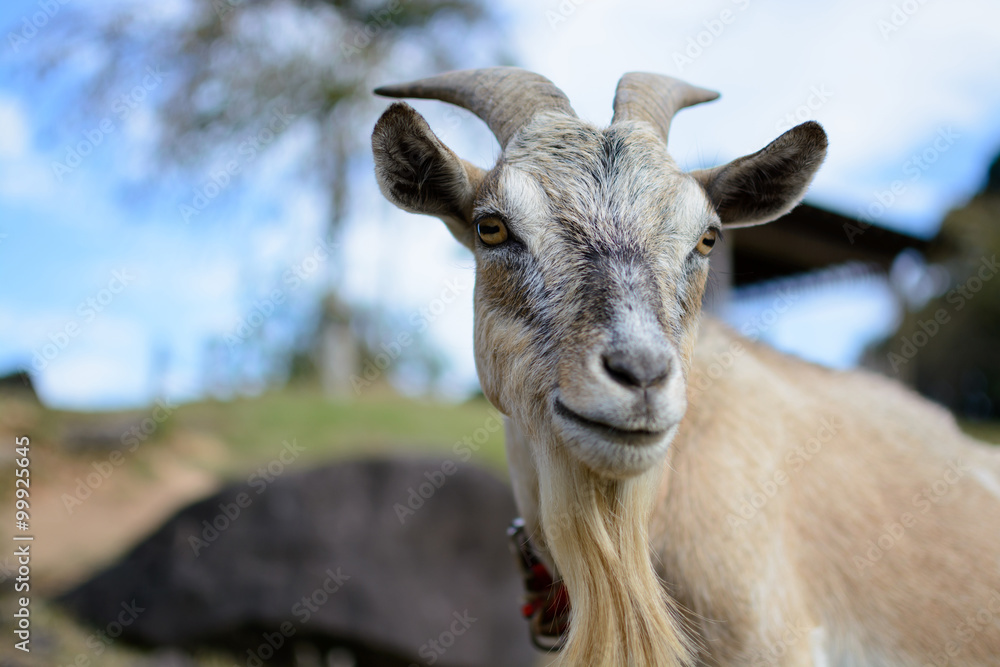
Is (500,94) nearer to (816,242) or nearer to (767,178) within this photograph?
(767,178)

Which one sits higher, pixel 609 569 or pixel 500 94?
pixel 500 94

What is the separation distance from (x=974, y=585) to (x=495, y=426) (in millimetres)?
10271

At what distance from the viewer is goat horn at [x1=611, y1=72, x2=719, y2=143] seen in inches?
122

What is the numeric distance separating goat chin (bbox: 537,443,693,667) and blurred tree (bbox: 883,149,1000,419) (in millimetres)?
19196

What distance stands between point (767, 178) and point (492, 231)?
4.25ft

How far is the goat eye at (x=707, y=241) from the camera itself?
2.66m

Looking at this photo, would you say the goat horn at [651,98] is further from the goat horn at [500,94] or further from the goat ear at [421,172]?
the goat ear at [421,172]

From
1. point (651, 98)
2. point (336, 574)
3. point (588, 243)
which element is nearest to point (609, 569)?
point (588, 243)

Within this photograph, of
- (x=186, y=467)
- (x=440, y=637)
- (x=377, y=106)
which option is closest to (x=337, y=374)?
(x=186, y=467)

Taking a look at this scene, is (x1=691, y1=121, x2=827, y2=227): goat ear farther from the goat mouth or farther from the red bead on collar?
the red bead on collar

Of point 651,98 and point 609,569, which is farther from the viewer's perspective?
point 651,98

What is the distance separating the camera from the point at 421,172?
114 inches

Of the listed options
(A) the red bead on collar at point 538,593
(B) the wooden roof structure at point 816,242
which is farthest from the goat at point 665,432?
(B) the wooden roof structure at point 816,242

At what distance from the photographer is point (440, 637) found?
7.57 m
